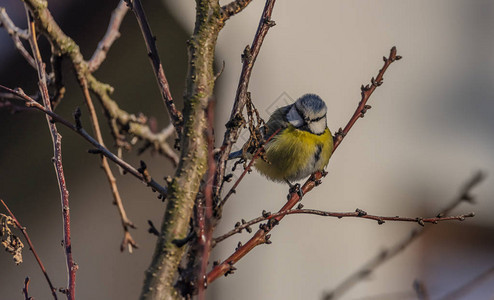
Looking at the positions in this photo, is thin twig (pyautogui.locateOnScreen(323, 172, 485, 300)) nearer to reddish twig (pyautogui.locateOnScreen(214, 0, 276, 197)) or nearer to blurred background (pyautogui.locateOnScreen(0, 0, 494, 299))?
reddish twig (pyautogui.locateOnScreen(214, 0, 276, 197))

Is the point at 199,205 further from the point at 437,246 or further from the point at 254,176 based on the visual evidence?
the point at 437,246

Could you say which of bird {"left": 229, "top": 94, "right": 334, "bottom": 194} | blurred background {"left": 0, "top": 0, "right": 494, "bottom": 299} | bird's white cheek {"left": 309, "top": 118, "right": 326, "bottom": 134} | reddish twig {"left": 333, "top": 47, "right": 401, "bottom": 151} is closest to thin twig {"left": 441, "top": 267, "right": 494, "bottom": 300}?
reddish twig {"left": 333, "top": 47, "right": 401, "bottom": 151}

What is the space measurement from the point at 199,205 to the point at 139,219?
9.78ft

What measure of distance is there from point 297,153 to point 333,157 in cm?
171

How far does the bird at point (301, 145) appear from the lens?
247 cm

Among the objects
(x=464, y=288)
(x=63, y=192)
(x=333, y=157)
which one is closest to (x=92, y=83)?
(x=63, y=192)

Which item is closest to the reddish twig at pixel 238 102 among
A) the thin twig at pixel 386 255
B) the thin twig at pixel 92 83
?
the thin twig at pixel 386 255

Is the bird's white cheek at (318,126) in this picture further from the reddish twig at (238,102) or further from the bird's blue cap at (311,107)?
the reddish twig at (238,102)

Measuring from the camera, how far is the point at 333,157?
4141mm

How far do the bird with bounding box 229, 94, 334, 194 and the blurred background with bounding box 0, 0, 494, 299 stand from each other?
0.94m

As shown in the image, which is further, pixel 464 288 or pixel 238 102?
pixel 238 102

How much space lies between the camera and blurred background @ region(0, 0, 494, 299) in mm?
3301

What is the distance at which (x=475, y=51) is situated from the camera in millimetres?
5676

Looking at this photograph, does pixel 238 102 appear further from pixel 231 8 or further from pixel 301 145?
pixel 301 145
